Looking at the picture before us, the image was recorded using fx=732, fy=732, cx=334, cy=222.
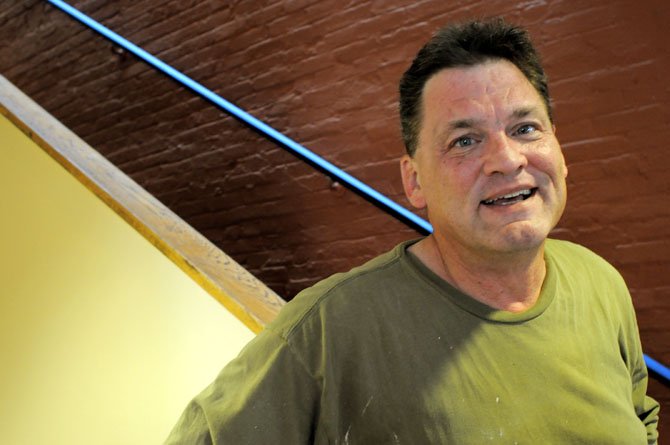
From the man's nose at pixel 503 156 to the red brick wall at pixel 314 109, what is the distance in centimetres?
98

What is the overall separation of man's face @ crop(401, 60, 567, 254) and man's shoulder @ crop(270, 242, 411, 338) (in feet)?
0.40

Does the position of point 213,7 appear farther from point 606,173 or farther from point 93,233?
point 606,173

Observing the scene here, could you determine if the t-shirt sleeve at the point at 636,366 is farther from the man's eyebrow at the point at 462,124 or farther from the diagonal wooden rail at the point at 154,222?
the diagonal wooden rail at the point at 154,222

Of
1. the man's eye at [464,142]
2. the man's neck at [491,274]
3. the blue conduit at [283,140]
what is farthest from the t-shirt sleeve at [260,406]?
the blue conduit at [283,140]

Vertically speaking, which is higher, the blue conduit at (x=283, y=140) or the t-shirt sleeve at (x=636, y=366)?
the blue conduit at (x=283, y=140)

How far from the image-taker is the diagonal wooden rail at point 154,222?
1.93 metres

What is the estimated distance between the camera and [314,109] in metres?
2.71

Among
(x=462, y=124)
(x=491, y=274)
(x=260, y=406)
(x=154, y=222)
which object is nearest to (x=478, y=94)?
(x=462, y=124)

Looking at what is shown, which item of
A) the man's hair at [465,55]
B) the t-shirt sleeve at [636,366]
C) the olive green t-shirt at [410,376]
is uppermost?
the man's hair at [465,55]

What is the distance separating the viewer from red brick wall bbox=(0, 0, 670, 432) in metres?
2.03

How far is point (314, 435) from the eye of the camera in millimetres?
1135

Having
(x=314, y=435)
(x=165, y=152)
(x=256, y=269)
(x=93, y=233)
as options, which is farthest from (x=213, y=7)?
(x=314, y=435)

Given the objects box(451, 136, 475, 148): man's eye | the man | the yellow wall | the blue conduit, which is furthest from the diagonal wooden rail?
box(451, 136, 475, 148): man's eye

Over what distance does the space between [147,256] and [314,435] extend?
978 mm
